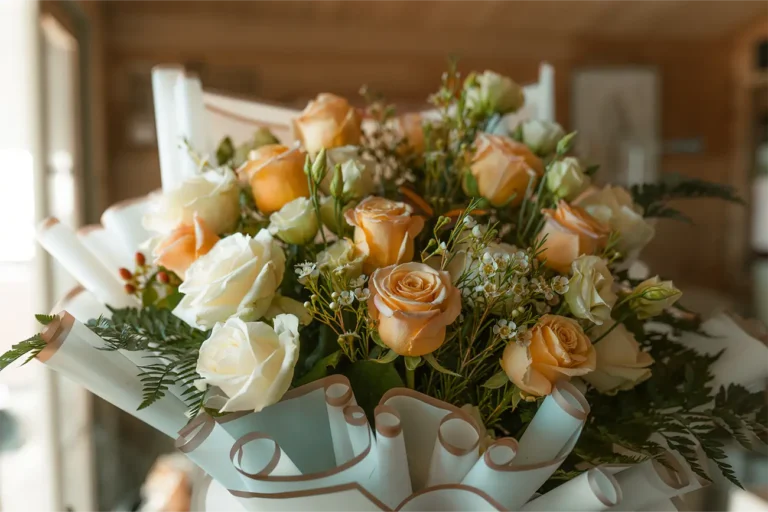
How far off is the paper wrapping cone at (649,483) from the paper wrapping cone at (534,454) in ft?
0.21

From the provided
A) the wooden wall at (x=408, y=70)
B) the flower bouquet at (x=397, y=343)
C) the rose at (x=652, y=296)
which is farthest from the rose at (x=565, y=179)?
the wooden wall at (x=408, y=70)

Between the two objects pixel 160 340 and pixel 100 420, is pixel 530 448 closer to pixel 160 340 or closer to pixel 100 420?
pixel 160 340

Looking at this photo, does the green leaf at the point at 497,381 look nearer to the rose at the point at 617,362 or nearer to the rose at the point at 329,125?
the rose at the point at 617,362

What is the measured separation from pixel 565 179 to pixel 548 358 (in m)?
0.19

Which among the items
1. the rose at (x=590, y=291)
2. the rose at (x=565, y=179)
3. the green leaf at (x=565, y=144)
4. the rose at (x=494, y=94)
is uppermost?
the rose at (x=494, y=94)

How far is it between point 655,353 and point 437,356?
0.74 feet

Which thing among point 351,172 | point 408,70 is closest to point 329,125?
point 351,172

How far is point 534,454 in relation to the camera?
16.4 inches

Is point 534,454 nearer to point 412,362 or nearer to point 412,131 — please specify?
point 412,362

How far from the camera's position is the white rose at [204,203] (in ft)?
1.63

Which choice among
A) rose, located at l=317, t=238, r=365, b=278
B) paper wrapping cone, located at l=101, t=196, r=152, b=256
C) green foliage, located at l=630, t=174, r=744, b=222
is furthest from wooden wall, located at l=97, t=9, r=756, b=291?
rose, located at l=317, t=238, r=365, b=278

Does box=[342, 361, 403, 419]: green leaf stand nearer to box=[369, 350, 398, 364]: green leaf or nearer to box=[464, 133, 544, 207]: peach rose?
box=[369, 350, 398, 364]: green leaf

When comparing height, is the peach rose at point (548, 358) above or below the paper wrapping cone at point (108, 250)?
below

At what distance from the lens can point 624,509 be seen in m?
0.44
